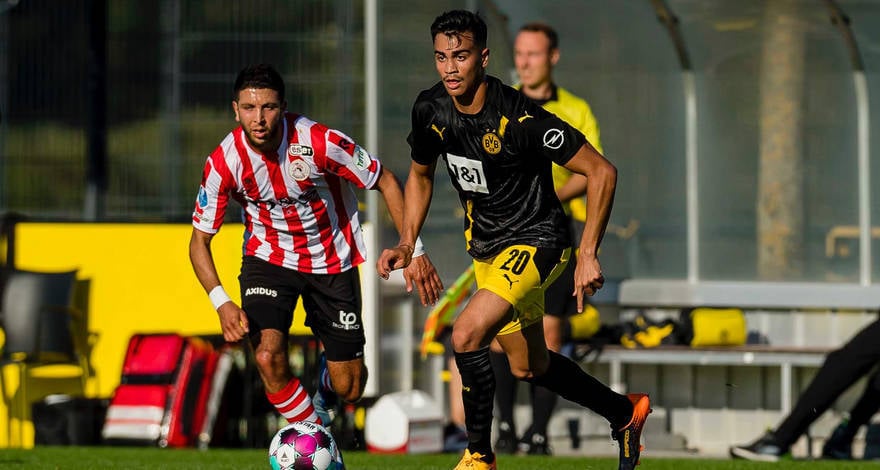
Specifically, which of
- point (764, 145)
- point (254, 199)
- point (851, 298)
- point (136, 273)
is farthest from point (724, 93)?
point (254, 199)

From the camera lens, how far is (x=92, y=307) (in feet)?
39.0

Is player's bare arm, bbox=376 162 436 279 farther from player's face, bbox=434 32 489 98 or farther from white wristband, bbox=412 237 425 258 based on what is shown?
player's face, bbox=434 32 489 98

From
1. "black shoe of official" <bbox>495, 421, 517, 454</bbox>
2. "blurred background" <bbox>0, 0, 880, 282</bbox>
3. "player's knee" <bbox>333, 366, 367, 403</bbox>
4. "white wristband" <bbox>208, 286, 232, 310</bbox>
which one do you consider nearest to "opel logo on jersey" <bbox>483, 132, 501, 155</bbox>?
"white wristband" <bbox>208, 286, 232, 310</bbox>

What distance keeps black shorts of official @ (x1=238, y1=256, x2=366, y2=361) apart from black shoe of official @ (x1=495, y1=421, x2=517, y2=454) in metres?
2.24

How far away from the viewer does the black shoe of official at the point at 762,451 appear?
31.9 ft

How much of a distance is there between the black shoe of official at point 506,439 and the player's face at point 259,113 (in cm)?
317

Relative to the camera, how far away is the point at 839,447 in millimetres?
10188

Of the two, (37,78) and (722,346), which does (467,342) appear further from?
(37,78)

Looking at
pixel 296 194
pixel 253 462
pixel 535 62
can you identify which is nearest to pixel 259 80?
pixel 296 194

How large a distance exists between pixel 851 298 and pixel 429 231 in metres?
3.05

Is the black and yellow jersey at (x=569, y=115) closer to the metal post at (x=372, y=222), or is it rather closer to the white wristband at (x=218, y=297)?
the metal post at (x=372, y=222)

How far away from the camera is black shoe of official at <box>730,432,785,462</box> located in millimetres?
9719

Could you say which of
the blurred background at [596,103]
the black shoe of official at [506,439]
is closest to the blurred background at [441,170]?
the blurred background at [596,103]

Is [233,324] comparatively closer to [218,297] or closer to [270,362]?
[218,297]
